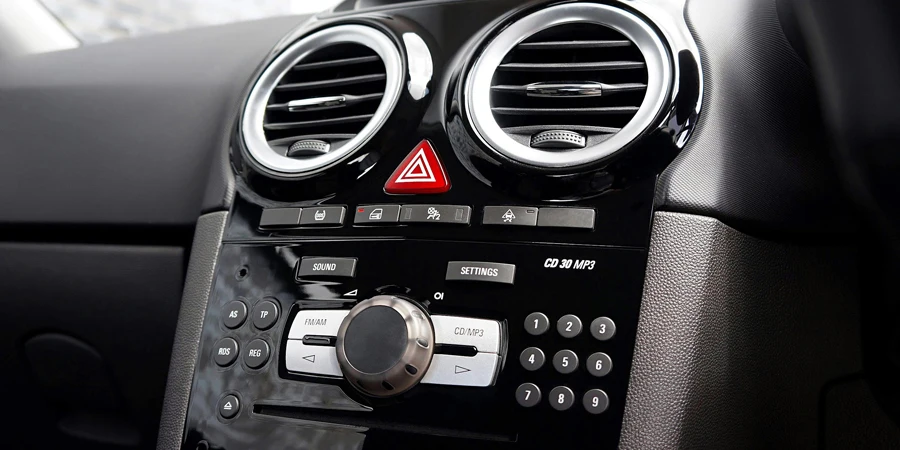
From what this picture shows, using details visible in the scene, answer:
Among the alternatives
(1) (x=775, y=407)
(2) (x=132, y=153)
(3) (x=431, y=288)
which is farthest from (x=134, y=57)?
(1) (x=775, y=407)

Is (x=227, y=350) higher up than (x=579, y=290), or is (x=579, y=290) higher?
(x=579, y=290)

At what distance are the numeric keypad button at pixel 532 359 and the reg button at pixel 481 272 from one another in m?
0.07

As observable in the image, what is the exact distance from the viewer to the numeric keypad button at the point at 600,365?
2.23 feet

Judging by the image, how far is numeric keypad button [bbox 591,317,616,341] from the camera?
69cm

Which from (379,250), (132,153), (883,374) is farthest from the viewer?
(132,153)

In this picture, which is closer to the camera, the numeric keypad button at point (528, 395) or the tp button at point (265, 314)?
the numeric keypad button at point (528, 395)

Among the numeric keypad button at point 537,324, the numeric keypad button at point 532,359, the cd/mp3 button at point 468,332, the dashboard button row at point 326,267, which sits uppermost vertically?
the dashboard button row at point 326,267

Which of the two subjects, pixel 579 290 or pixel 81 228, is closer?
pixel 579 290

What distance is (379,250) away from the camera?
0.81 metres

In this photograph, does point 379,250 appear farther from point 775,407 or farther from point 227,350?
point 775,407

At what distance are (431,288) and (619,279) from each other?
0.60 feet

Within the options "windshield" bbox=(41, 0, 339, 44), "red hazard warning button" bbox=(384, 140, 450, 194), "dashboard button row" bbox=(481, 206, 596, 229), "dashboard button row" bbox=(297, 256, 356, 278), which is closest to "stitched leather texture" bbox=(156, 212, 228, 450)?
"dashboard button row" bbox=(297, 256, 356, 278)

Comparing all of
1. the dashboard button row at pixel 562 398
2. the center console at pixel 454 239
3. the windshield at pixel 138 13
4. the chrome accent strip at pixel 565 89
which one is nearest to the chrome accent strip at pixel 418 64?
the center console at pixel 454 239

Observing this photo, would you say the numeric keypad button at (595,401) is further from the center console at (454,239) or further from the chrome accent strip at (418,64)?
the chrome accent strip at (418,64)
